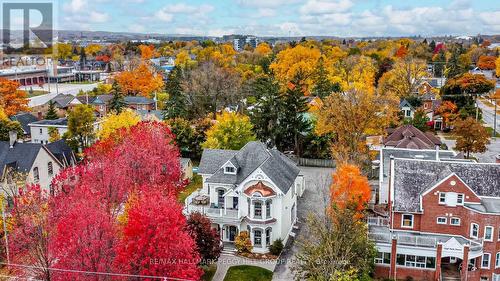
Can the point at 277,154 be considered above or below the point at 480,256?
above

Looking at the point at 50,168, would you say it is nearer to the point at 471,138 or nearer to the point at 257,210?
the point at 257,210

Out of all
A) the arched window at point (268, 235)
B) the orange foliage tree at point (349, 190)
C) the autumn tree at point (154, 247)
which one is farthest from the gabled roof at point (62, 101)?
the autumn tree at point (154, 247)

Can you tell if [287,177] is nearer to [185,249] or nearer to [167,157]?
[167,157]

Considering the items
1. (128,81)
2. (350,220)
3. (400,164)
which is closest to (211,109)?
(128,81)

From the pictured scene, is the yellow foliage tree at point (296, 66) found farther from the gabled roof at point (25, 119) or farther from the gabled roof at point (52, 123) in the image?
the gabled roof at point (25, 119)

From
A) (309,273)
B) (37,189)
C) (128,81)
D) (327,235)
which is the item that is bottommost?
(309,273)

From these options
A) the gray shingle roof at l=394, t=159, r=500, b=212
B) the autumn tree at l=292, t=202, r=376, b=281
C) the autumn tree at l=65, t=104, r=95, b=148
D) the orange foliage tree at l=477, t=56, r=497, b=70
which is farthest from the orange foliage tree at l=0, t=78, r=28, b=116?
the orange foliage tree at l=477, t=56, r=497, b=70

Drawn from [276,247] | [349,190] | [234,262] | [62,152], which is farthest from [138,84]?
[349,190]
